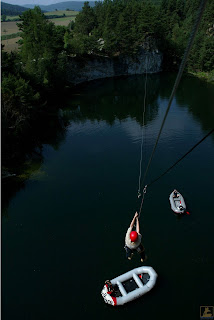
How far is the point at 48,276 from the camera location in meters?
19.9

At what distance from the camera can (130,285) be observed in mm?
18438

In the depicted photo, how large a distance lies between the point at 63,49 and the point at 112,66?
1907 centimetres

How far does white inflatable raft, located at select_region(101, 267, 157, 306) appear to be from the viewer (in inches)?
692

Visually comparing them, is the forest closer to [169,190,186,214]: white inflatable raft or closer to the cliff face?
the cliff face

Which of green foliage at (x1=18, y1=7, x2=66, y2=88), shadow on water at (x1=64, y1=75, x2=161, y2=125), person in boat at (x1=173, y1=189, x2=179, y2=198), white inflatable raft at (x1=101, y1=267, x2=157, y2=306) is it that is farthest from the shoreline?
white inflatable raft at (x1=101, y1=267, x2=157, y2=306)

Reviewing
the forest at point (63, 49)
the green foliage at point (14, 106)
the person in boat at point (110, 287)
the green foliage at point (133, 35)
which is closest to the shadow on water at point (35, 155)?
the forest at point (63, 49)

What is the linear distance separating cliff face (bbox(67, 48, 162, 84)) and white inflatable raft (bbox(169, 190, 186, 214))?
55.7m

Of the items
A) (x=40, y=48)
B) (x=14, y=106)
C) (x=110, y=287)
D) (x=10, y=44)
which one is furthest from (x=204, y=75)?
(x=110, y=287)

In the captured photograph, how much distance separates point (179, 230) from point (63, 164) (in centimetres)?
1734

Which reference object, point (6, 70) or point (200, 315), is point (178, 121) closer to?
point (6, 70)

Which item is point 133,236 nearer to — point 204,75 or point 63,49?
point 63,49

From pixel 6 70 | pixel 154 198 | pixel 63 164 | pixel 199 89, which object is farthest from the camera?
pixel 199 89

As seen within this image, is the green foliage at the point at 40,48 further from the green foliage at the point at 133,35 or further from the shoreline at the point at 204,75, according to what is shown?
the shoreline at the point at 204,75

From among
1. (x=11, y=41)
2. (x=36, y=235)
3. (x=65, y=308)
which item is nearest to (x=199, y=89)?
(x=36, y=235)
